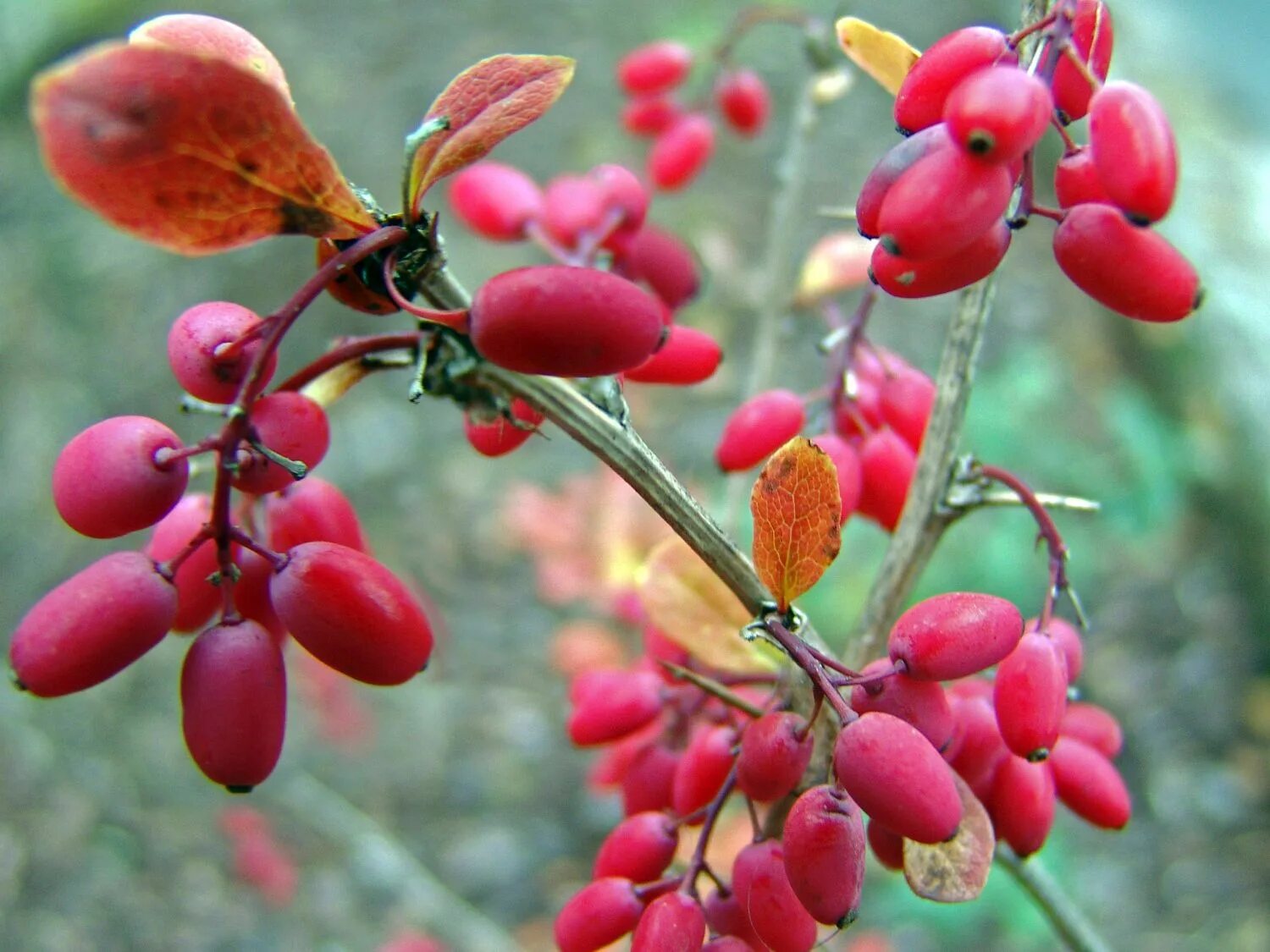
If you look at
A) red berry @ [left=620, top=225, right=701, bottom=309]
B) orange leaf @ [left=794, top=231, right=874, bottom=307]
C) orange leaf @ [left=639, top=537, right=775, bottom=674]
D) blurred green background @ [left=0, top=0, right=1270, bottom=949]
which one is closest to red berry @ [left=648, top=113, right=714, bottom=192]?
blurred green background @ [left=0, top=0, right=1270, bottom=949]

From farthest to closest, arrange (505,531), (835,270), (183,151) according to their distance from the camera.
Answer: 1. (505,531)
2. (835,270)
3. (183,151)

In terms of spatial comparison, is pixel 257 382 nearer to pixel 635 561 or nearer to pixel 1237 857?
pixel 635 561

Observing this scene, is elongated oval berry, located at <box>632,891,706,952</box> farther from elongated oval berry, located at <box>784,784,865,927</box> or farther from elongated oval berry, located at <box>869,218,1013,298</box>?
elongated oval berry, located at <box>869,218,1013,298</box>

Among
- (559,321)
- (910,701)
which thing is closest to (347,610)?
(559,321)

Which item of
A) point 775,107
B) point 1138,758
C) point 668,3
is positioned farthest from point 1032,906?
point 668,3

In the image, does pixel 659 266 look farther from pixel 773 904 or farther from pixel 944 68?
pixel 773 904

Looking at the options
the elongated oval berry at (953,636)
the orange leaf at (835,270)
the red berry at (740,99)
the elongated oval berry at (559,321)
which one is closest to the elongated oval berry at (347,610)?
the elongated oval berry at (559,321)

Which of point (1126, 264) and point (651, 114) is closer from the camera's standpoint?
point (1126, 264)
